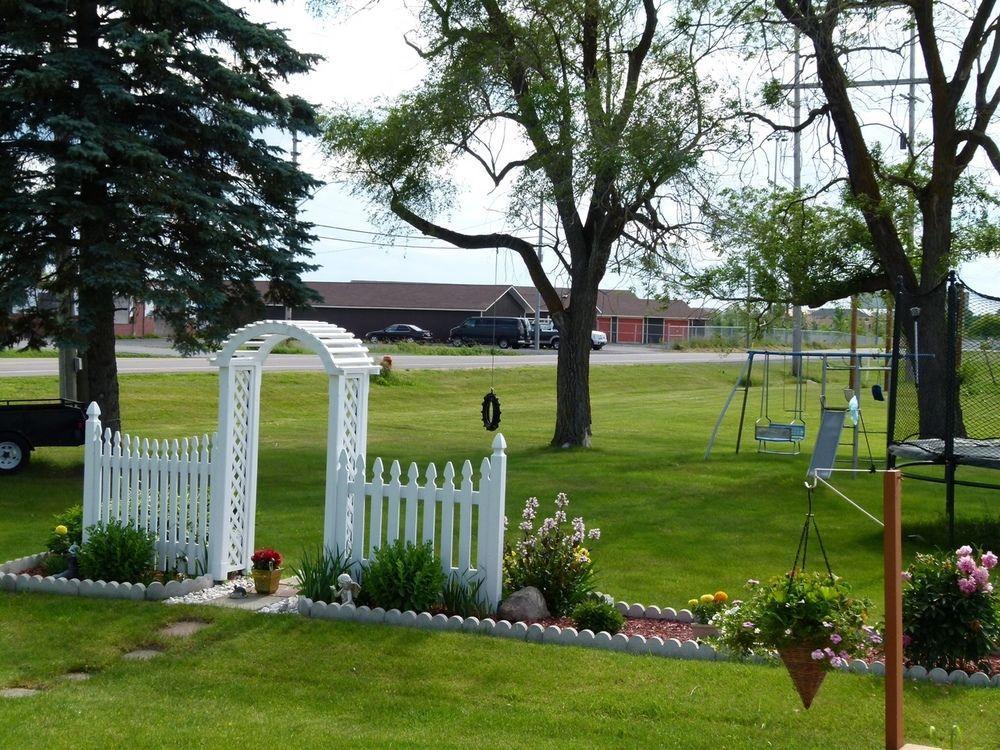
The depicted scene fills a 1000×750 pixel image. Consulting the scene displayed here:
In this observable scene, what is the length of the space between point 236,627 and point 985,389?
18114mm

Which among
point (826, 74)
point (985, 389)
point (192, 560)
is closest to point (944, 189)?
point (826, 74)

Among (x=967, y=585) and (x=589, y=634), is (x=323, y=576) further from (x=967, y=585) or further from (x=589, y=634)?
(x=967, y=585)

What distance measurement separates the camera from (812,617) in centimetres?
587

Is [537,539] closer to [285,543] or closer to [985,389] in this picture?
[285,543]

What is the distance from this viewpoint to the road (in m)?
31.6

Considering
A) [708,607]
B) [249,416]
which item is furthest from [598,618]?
[249,416]

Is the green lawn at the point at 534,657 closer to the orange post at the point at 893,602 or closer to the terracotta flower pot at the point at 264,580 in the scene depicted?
the terracotta flower pot at the point at 264,580

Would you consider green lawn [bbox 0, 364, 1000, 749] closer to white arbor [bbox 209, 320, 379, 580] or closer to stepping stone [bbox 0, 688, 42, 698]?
stepping stone [bbox 0, 688, 42, 698]

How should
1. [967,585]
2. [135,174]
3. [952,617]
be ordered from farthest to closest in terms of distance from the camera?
[135,174], [952,617], [967,585]

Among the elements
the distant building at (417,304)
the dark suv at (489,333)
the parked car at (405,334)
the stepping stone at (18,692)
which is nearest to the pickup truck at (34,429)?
the stepping stone at (18,692)

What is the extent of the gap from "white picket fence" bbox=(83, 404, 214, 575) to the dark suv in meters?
51.3

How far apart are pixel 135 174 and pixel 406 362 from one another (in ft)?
90.8

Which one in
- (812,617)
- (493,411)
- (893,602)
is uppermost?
(493,411)

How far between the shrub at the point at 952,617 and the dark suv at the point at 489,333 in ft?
177
